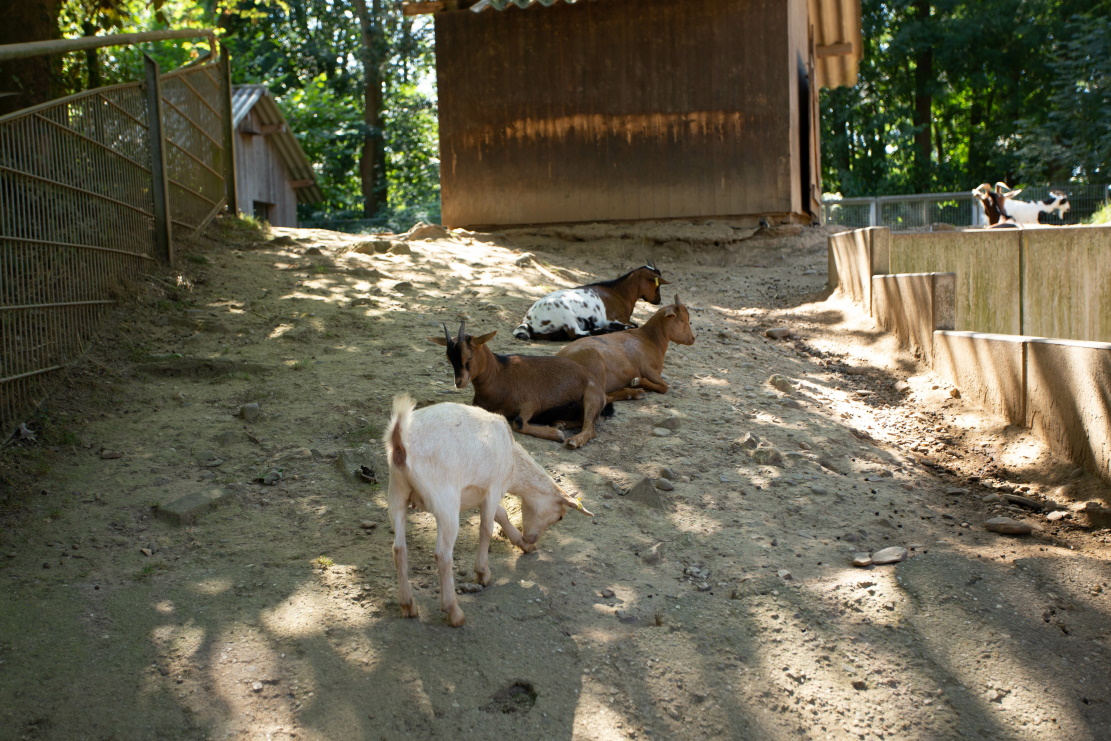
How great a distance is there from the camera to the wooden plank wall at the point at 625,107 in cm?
1162

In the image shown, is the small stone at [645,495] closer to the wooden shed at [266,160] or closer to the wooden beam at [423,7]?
the wooden beam at [423,7]

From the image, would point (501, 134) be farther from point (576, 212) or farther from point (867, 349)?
point (867, 349)

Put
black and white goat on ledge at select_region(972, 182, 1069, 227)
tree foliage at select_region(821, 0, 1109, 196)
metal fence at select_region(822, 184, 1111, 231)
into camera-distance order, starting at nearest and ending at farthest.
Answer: black and white goat on ledge at select_region(972, 182, 1069, 227) → metal fence at select_region(822, 184, 1111, 231) → tree foliage at select_region(821, 0, 1109, 196)

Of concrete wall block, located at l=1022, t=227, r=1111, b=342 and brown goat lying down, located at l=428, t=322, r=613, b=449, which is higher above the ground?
concrete wall block, located at l=1022, t=227, r=1111, b=342

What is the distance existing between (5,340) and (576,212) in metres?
8.08

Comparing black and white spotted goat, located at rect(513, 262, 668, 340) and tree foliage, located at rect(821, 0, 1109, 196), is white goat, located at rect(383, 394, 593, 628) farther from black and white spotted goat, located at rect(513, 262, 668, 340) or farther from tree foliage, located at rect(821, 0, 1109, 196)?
tree foliage, located at rect(821, 0, 1109, 196)

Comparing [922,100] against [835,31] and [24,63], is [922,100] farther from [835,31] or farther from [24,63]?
[24,63]

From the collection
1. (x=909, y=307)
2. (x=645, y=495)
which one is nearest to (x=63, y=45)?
(x=645, y=495)

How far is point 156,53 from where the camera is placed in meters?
25.6

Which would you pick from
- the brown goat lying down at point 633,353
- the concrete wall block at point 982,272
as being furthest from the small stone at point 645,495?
the concrete wall block at point 982,272

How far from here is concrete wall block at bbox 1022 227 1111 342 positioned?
823 centimetres

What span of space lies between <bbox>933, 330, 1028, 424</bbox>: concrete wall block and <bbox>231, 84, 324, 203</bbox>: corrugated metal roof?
564 inches

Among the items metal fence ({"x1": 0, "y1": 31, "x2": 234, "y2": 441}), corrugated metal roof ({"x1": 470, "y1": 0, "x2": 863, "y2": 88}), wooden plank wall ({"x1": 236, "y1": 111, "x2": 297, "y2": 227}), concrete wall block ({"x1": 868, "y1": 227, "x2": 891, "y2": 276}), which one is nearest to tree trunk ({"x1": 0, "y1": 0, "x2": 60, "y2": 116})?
metal fence ({"x1": 0, "y1": 31, "x2": 234, "y2": 441})

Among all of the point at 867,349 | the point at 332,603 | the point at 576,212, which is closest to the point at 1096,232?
the point at 867,349
